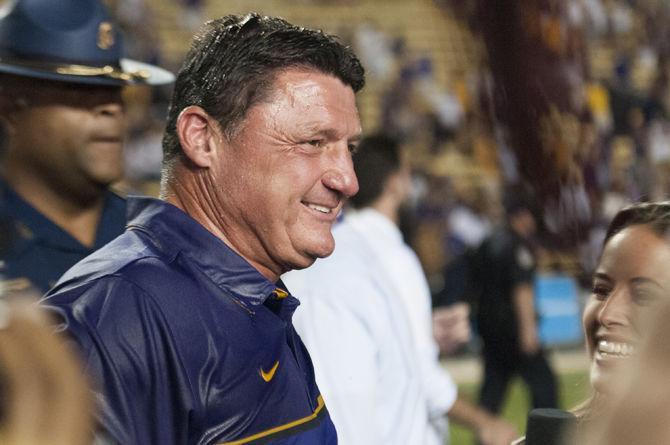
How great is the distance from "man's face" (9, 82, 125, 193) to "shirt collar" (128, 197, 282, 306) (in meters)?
1.09

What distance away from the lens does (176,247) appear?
1.71 m

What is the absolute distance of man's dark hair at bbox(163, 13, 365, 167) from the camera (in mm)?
1806

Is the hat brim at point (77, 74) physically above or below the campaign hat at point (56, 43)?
below

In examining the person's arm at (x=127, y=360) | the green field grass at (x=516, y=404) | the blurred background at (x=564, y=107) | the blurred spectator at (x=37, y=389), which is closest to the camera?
the blurred spectator at (x=37, y=389)

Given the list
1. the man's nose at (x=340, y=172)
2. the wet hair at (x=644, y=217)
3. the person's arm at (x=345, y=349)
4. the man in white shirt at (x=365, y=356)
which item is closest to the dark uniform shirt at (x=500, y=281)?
the man in white shirt at (x=365, y=356)

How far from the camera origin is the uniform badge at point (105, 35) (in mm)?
2971

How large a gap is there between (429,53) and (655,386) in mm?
16895

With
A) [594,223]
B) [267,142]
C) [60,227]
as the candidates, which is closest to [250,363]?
[267,142]

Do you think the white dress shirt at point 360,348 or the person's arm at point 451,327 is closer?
the white dress shirt at point 360,348

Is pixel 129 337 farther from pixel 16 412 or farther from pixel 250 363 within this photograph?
pixel 16 412

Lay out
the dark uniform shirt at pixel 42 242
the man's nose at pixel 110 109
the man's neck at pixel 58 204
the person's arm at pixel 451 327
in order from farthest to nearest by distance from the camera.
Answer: the person's arm at pixel 451 327 < the man's nose at pixel 110 109 < the man's neck at pixel 58 204 < the dark uniform shirt at pixel 42 242

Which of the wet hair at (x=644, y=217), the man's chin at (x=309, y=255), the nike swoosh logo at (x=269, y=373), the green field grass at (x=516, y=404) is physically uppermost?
the wet hair at (x=644, y=217)

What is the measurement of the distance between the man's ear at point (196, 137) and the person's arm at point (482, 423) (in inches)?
103

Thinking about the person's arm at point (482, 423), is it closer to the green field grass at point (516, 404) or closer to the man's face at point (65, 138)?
the man's face at point (65, 138)
